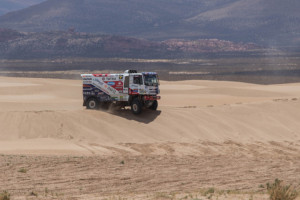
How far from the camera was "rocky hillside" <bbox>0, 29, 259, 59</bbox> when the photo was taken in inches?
6412

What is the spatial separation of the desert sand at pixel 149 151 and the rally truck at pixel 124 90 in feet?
2.19

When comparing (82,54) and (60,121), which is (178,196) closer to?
(60,121)

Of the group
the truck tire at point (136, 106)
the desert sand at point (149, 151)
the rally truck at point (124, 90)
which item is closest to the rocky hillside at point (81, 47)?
the desert sand at point (149, 151)

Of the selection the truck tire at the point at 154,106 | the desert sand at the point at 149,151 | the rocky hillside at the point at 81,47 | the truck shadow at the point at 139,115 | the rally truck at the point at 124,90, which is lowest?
the desert sand at the point at 149,151

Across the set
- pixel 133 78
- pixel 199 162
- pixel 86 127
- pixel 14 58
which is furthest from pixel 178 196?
pixel 14 58

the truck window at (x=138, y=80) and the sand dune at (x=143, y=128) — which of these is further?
the truck window at (x=138, y=80)

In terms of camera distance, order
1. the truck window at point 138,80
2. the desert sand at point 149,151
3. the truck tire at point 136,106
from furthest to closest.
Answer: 1. the truck tire at point 136,106
2. the truck window at point 138,80
3. the desert sand at point 149,151

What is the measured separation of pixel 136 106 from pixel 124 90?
1.02 metres

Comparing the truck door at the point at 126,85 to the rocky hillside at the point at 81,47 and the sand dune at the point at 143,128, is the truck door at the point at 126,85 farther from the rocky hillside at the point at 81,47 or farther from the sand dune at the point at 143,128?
the rocky hillside at the point at 81,47

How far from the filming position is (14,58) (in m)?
155

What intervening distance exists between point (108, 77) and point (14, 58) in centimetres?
13095

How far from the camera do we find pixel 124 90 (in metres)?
28.5

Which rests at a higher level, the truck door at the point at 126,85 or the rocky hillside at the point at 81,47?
the rocky hillside at the point at 81,47

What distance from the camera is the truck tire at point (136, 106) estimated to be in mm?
28297
